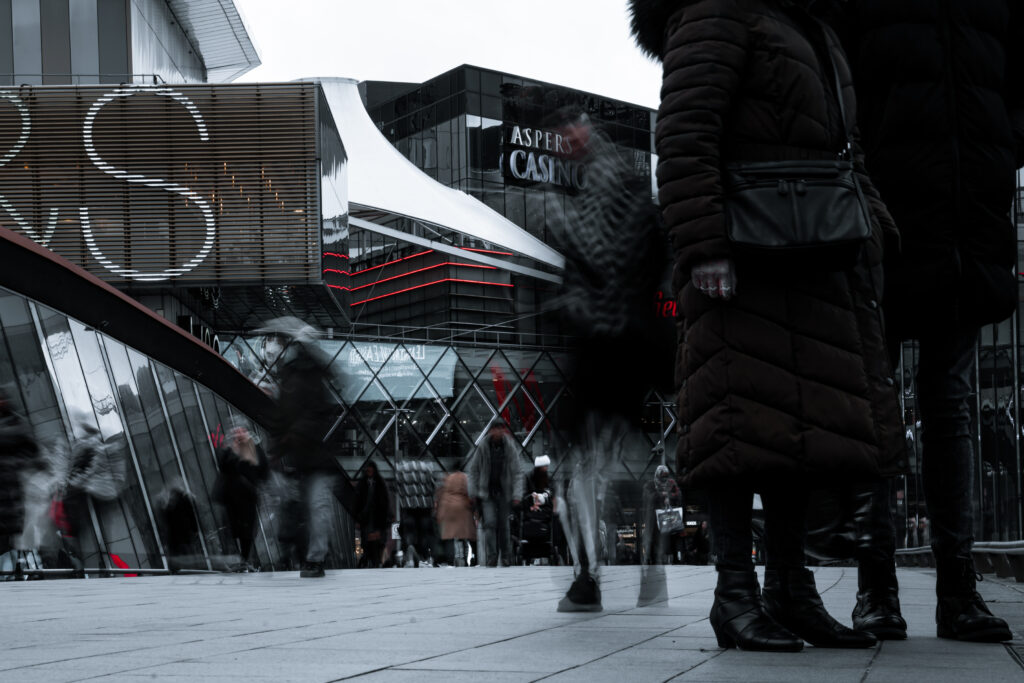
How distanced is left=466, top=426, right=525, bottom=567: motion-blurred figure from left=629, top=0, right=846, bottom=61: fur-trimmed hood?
9.64 meters

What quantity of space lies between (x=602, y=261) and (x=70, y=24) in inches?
1183

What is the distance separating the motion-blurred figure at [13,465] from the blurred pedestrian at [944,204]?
9.21 ft

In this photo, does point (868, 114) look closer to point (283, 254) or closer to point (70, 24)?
point (283, 254)

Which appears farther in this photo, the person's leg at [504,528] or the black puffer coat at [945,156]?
the person's leg at [504,528]

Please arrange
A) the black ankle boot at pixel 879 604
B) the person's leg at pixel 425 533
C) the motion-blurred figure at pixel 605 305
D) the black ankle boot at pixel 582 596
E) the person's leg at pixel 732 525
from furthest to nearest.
Answer: the person's leg at pixel 425 533
the black ankle boot at pixel 582 596
the motion-blurred figure at pixel 605 305
the black ankle boot at pixel 879 604
the person's leg at pixel 732 525

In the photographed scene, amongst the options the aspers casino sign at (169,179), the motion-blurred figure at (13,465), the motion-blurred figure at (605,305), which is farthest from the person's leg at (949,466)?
the aspers casino sign at (169,179)

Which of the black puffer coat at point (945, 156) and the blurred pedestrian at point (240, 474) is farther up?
the black puffer coat at point (945, 156)

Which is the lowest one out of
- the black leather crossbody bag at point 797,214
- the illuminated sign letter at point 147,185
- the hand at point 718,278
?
the hand at point 718,278

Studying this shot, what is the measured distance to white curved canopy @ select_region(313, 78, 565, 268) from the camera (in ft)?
126

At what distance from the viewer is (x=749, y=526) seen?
3.88 metres

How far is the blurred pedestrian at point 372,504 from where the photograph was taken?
1505 cm

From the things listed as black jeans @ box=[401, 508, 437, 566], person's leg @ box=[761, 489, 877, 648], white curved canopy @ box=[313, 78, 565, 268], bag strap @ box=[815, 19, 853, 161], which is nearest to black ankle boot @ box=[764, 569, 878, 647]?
person's leg @ box=[761, 489, 877, 648]

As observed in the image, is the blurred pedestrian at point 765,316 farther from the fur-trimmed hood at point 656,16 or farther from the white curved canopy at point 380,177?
the white curved canopy at point 380,177

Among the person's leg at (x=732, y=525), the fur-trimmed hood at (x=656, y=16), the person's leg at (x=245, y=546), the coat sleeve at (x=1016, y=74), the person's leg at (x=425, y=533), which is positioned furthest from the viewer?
the person's leg at (x=425, y=533)
